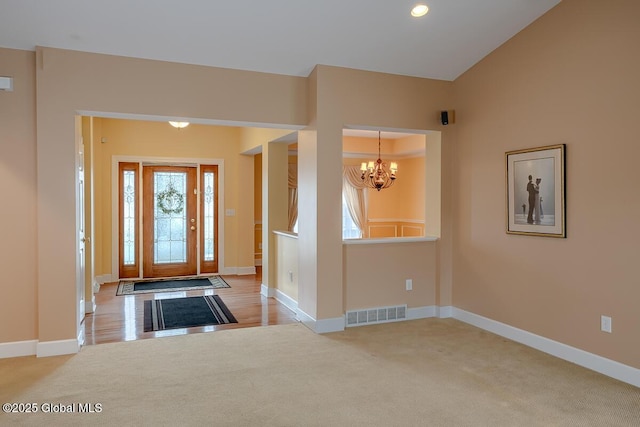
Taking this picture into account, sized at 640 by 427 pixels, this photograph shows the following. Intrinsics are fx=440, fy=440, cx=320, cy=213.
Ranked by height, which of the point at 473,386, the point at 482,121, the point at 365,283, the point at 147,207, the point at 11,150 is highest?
the point at 482,121

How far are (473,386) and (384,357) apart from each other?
852mm

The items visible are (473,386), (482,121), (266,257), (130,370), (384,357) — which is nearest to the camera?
(473,386)

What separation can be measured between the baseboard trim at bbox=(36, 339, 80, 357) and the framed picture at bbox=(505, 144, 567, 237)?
437 centimetres

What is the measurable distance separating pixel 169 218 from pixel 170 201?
12.4 inches

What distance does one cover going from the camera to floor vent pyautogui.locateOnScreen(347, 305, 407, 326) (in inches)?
194

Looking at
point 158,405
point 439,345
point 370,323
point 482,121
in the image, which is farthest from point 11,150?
point 482,121

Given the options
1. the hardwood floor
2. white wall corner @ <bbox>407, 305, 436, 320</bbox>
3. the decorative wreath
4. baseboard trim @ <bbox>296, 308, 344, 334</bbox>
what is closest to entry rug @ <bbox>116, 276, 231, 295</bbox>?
the hardwood floor

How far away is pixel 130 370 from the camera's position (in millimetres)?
3627

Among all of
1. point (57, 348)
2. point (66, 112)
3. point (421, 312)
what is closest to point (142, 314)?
point (57, 348)

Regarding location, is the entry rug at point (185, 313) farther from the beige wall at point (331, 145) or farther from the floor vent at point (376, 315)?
the floor vent at point (376, 315)

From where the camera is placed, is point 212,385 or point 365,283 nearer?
point 212,385

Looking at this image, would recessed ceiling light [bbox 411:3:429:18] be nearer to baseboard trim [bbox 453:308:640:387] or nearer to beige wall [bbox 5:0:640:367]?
beige wall [bbox 5:0:640:367]

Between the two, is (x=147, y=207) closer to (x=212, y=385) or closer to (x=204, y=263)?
(x=204, y=263)

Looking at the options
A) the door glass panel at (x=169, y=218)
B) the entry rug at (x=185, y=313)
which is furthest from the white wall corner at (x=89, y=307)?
the door glass panel at (x=169, y=218)
